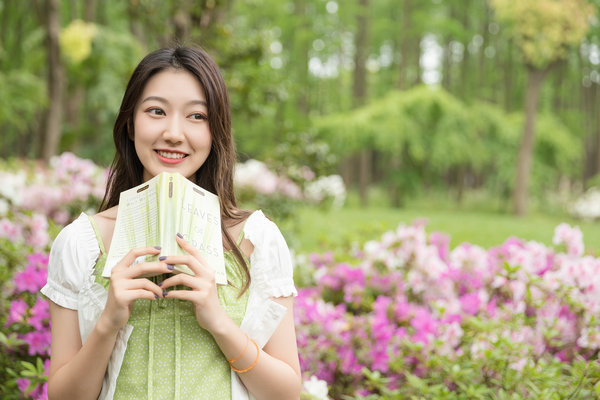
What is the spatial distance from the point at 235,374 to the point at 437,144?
15264 millimetres

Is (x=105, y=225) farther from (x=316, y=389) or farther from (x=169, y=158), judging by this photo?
(x=316, y=389)

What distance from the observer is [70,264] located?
4.24ft

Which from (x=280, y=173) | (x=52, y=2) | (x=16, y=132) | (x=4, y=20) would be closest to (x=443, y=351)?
(x=280, y=173)

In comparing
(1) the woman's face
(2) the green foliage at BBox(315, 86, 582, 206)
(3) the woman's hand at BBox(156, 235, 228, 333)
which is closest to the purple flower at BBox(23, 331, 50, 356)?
(1) the woman's face

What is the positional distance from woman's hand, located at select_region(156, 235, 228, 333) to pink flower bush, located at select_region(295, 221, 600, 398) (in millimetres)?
1055

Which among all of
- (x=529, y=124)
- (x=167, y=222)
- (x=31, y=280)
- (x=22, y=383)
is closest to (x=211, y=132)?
(x=167, y=222)

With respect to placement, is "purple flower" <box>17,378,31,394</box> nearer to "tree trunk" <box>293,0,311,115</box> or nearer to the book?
the book

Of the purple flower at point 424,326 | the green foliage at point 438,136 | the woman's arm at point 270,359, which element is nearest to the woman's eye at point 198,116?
the woman's arm at point 270,359

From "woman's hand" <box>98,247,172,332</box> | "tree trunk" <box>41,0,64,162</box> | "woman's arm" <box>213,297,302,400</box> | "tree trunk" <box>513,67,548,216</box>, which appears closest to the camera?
"woman's hand" <box>98,247,172,332</box>

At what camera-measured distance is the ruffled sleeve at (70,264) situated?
1281 mm

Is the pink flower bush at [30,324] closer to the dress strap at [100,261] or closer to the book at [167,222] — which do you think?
the dress strap at [100,261]

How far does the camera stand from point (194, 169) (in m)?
1.40

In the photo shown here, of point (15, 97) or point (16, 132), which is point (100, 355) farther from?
point (16, 132)

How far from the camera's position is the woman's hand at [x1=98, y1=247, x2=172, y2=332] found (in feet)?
3.63
